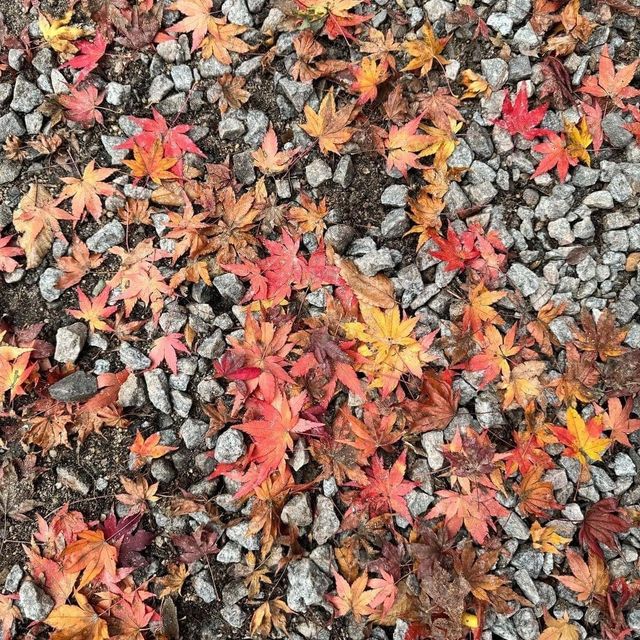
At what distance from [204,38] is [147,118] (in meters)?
0.46

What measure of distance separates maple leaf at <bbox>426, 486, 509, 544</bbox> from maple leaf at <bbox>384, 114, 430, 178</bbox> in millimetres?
1363

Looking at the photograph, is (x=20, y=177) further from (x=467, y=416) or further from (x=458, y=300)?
(x=467, y=416)

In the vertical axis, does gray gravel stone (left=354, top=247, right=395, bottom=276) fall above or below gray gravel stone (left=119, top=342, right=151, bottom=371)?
above

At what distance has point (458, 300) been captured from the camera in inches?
100.0

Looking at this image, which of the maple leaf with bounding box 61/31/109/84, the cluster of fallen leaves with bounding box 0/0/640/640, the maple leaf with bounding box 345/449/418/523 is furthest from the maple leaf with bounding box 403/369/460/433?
the maple leaf with bounding box 61/31/109/84

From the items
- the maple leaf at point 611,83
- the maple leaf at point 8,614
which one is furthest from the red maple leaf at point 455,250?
the maple leaf at point 8,614

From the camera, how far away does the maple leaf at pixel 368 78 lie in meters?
2.66

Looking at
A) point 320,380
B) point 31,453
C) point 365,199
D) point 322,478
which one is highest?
point 365,199

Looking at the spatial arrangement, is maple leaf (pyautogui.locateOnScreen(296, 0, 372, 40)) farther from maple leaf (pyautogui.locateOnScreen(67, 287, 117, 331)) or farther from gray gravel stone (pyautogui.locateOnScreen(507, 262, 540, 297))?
maple leaf (pyautogui.locateOnScreen(67, 287, 117, 331))

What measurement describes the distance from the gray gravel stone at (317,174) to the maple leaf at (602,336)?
4.08 feet

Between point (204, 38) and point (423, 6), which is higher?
point (423, 6)

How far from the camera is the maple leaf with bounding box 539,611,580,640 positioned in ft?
7.61

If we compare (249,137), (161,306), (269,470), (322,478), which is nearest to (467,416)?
(322,478)

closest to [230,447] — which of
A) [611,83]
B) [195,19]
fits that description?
[195,19]
